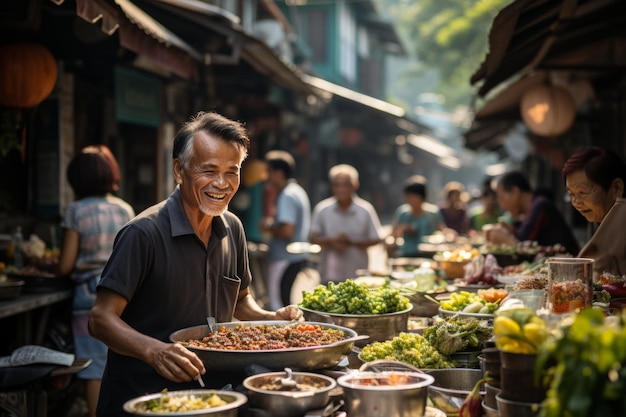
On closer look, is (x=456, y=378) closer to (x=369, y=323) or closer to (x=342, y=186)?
(x=369, y=323)

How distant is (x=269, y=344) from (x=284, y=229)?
7238mm

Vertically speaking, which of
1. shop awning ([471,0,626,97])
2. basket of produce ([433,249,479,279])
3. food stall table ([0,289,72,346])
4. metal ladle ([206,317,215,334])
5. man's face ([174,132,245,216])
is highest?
shop awning ([471,0,626,97])

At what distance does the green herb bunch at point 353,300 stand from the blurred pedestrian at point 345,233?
530 centimetres

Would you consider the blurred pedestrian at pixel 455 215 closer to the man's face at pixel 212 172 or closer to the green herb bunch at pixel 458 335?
the green herb bunch at pixel 458 335

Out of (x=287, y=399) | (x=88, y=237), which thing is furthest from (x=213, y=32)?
(x=287, y=399)

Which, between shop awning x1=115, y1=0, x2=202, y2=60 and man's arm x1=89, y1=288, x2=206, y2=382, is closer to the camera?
man's arm x1=89, y1=288, x2=206, y2=382

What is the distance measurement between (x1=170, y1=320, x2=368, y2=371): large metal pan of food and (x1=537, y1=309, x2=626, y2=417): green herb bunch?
1327 millimetres

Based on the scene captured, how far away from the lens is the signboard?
372 inches

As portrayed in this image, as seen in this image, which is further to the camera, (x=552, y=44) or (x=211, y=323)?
(x=552, y=44)

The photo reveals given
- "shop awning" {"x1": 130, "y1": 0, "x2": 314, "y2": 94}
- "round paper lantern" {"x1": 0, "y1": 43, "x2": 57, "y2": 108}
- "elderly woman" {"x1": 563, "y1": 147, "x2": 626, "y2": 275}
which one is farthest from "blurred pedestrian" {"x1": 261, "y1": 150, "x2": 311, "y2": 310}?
"elderly woman" {"x1": 563, "y1": 147, "x2": 626, "y2": 275}

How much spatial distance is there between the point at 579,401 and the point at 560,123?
8778 mm

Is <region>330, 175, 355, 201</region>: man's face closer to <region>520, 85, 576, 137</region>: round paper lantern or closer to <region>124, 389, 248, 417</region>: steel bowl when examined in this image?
<region>520, 85, 576, 137</region>: round paper lantern

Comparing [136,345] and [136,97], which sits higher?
[136,97]

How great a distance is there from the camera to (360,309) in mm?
4586
